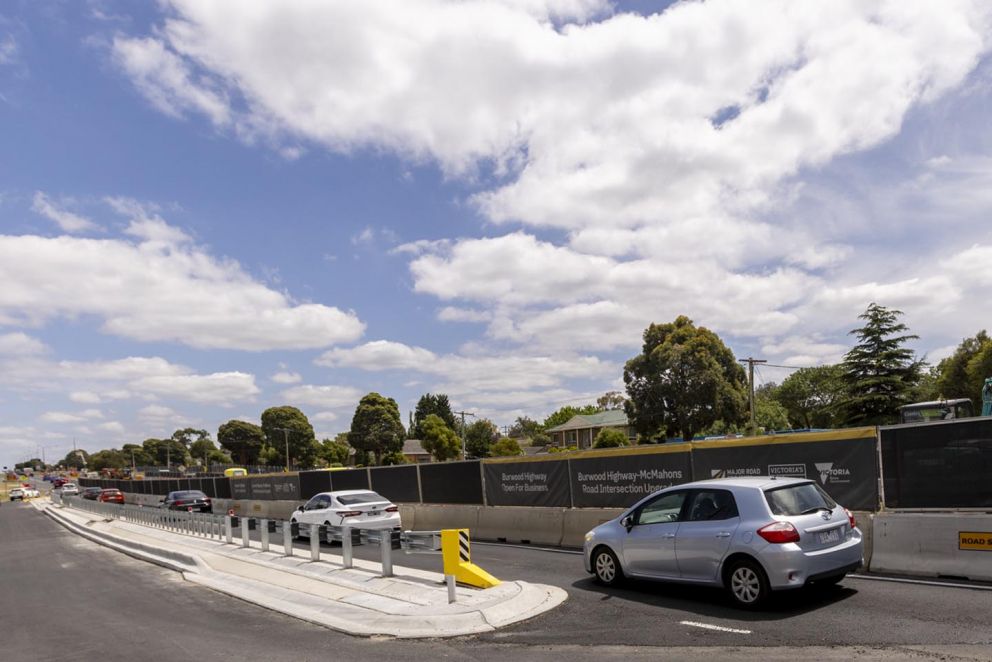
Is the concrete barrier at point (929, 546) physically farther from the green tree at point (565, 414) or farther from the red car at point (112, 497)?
the green tree at point (565, 414)

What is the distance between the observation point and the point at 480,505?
67.6 ft

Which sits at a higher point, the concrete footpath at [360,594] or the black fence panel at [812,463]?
the black fence panel at [812,463]

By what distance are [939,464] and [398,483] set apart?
17108 millimetres

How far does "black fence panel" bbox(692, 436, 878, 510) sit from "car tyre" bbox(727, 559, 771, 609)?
4.39 m

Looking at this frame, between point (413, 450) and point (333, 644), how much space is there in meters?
109

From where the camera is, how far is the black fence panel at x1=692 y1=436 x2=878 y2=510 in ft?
39.7

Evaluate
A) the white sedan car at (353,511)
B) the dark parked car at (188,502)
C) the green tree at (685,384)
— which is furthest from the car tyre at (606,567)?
the green tree at (685,384)

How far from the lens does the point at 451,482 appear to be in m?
22.0

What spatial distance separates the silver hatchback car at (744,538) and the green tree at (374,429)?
85985 mm

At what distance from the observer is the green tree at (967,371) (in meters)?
51.8

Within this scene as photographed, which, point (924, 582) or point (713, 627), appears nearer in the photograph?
point (713, 627)

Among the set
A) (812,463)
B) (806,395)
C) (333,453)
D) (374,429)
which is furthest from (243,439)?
(812,463)

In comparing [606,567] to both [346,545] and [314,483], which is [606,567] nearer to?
[346,545]

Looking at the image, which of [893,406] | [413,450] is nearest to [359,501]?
[893,406]
